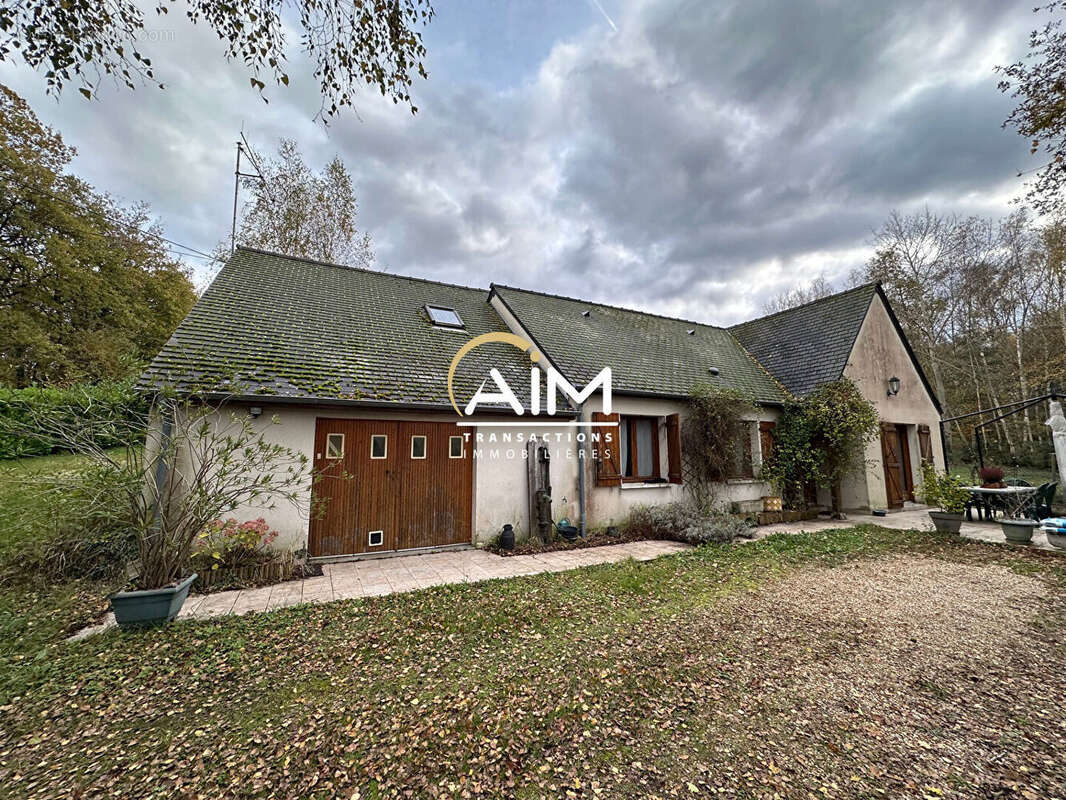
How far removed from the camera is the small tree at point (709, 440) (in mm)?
9742

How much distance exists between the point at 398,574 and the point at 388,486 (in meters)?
1.64

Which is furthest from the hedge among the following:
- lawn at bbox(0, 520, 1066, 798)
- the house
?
lawn at bbox(0, 520, 1066, 798)

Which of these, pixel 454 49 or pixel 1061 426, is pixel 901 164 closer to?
pixel 1061 426

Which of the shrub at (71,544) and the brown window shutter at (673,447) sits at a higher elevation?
the brown window shutter at (673,447)

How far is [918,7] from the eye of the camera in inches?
243

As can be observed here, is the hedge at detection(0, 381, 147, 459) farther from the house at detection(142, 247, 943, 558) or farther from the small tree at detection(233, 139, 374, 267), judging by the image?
the small tree at detection(233, 139, 374, 267)

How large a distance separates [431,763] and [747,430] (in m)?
10.7

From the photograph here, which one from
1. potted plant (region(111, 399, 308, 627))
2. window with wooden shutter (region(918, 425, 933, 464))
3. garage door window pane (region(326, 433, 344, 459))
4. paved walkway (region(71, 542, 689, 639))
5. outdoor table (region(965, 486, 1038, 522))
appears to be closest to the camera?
potted plant (region(111, 399, 308, 627))

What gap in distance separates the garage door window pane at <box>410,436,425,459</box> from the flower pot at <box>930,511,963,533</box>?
10.9m

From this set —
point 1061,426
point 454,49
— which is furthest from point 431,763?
point 1061,426

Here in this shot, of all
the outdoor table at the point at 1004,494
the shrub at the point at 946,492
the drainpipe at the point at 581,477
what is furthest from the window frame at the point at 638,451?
the outdoor table at the point at 1004,494

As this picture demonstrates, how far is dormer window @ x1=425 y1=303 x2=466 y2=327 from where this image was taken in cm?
1030

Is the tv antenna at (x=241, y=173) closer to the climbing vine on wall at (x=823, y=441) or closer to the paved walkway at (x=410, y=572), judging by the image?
the paved walkway at (x=410, y=572)

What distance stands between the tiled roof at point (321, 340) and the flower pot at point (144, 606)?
2.83 metres
